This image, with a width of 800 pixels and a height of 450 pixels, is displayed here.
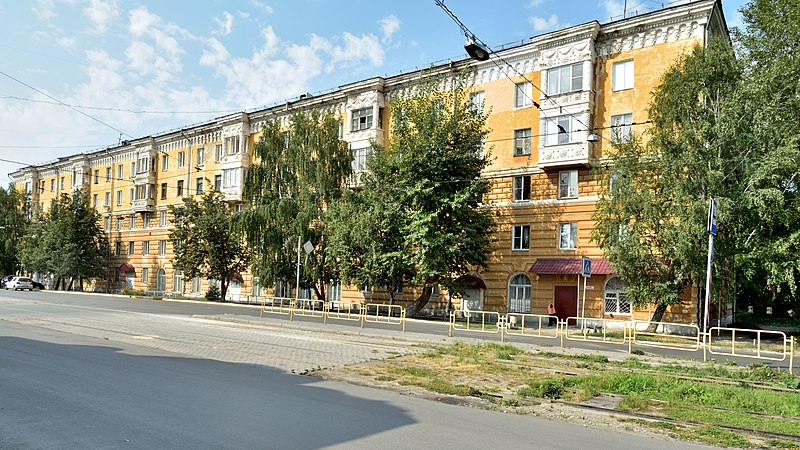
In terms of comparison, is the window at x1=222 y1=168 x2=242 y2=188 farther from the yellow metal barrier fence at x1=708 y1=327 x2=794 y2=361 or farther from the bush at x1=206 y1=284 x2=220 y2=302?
A: the yellow metal barrier fence at x1=708 y1=327 x2=794 y2=361

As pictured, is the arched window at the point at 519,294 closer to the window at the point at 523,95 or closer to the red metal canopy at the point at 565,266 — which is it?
the red metal canopy at the point at 565,266

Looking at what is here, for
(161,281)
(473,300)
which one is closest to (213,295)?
(161,281)

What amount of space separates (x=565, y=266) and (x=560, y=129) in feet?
25.4

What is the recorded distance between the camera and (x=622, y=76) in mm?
31781

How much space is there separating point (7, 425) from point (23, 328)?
1441 centimetres

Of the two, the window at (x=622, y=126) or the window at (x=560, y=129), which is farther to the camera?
the window at (x=560, y=129)

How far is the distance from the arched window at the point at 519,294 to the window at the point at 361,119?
16081mm

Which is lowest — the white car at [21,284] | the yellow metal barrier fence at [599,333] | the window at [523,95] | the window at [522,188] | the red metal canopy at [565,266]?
the white car at [21,284]

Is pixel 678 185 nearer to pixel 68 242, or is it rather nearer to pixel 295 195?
pixel 295 195

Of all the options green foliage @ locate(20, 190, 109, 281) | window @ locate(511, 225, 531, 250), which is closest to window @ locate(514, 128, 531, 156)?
window @ locate(511, 225, 531, 250)

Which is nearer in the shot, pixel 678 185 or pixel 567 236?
pixel 678 185

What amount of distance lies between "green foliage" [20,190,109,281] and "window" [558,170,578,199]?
50890 millimetres

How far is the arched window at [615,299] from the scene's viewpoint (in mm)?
30578

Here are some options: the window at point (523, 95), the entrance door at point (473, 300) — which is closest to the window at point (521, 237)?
the entrance door at point (473, 300)
